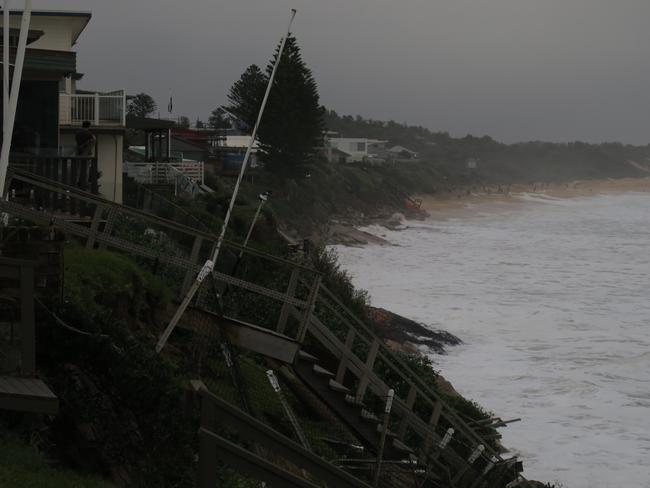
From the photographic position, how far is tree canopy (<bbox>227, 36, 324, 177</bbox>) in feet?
230

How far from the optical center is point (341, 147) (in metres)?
148

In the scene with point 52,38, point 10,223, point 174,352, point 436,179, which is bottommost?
point 436,179

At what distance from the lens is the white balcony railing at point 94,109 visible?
2527 centimetres

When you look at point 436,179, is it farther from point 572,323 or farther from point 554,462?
point 554,462

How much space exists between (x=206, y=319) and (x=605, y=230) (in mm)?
82452

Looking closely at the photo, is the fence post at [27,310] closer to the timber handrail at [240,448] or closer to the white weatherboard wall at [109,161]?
the timber handrail at [240,448]

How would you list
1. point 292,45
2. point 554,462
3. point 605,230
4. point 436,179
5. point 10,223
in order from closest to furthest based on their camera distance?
point 10,223
point 554,462
point 292,45
point 605,230
point 436,179

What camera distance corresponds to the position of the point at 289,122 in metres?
70.7

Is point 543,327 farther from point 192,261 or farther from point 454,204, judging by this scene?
point 454,204

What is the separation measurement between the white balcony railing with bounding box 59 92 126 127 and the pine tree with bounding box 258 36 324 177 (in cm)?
4369

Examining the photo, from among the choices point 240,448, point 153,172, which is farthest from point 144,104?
point 240,448

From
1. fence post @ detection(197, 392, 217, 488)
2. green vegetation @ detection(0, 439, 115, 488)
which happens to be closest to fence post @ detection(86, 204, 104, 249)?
green vegetation @ detection(0, 439, 115, 488)

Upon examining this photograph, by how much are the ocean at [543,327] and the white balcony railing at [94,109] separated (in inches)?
403

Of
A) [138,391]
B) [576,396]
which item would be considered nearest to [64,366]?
[138,391]
